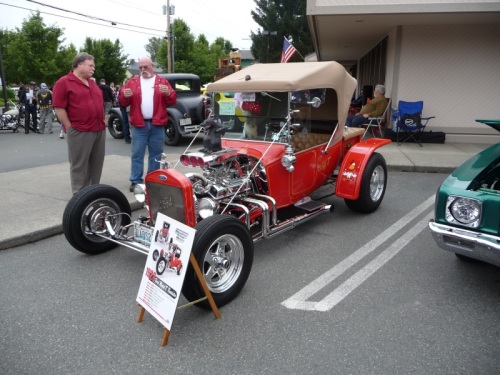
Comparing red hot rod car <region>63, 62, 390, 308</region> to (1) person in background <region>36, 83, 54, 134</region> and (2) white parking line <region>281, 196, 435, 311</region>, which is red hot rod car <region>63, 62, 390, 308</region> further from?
(1) person in background <region>36, 83, 54, 134</region>

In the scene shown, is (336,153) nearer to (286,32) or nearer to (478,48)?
(478,48)

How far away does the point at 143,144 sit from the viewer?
626cm

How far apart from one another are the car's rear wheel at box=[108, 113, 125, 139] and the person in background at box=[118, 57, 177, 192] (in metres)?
7.29

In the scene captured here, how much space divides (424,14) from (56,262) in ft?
30.9

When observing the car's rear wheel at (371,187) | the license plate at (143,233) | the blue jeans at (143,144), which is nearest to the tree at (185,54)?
the blue jeans at (143,144)

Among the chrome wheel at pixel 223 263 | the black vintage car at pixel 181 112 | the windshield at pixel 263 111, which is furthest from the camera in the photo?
the black vintage car at pixel 181 112

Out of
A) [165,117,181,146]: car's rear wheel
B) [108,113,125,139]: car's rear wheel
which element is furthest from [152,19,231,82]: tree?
[165,117,181,146]: car's rear wheel

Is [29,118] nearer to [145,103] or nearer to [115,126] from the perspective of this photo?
[115,126]

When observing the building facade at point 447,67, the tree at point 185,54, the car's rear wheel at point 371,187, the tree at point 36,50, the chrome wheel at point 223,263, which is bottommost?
the chrome wheel at point 223,263

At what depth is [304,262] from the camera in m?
4.15

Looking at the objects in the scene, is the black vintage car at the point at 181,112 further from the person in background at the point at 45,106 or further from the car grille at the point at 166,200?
the car grille at the point at 166,200

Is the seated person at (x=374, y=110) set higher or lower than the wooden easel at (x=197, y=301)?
higher

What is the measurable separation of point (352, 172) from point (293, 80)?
150 centimetres

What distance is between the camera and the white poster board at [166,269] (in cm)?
285
